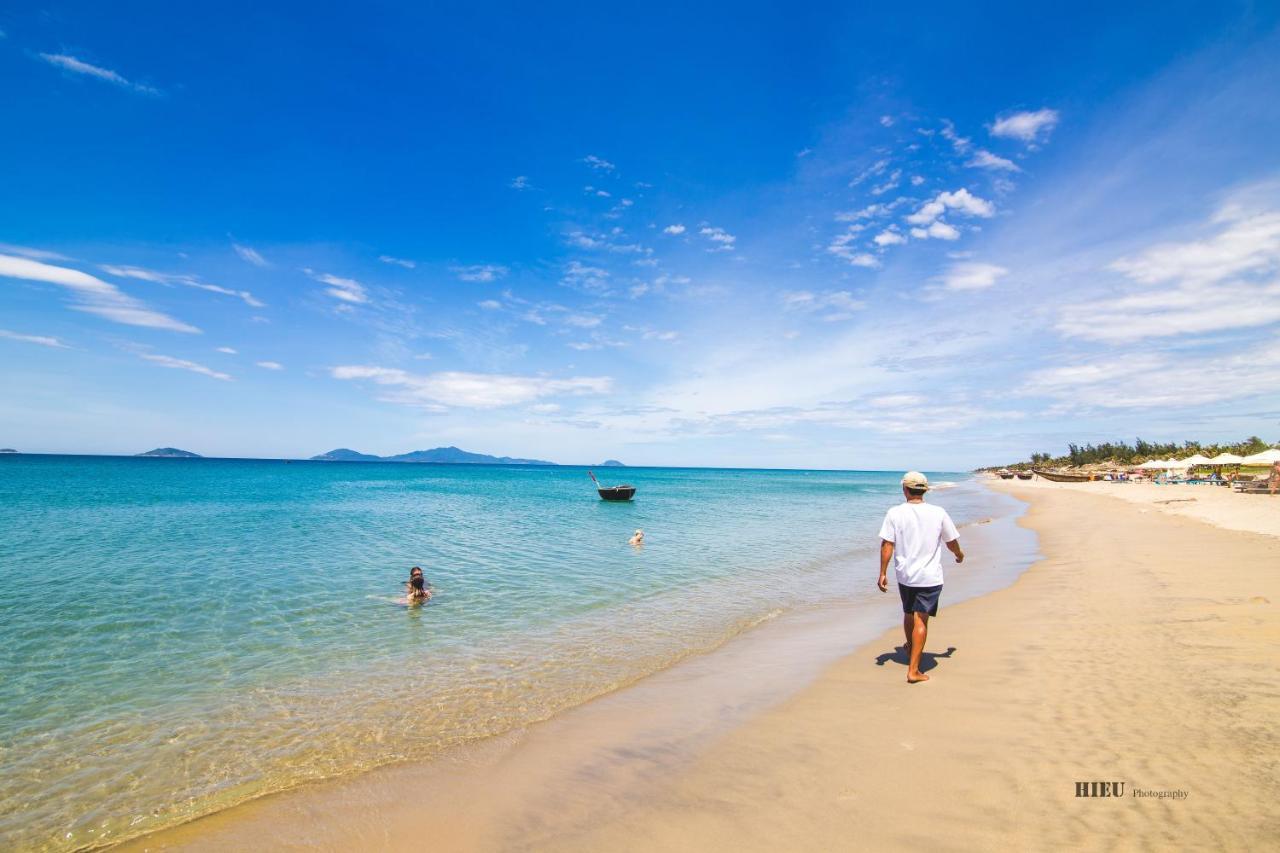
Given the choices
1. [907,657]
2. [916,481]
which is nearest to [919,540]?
[916,481]

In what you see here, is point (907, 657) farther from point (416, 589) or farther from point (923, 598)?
point (416, 589)

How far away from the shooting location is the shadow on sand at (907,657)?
7.84m

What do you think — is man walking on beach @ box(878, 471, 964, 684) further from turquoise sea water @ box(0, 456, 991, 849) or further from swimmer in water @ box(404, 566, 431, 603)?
swimmer in water @ box(404, 566, 431, 603)

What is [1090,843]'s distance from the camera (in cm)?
363

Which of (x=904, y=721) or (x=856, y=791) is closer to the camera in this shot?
(x=856, y=791)

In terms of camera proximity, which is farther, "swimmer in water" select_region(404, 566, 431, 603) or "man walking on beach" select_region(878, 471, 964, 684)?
"swimmer in water" select_region(404, 566, 431, 603)

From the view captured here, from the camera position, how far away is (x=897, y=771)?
15.8 ft

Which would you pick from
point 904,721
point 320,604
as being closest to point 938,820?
point 904,721

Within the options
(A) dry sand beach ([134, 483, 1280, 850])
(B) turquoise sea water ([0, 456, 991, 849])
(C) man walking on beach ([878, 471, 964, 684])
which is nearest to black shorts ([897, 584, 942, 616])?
(C) man walking on beach ([878, 471, 964, 684])

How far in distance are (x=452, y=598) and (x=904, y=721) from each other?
1080cm

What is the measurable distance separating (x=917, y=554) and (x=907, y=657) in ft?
7.84

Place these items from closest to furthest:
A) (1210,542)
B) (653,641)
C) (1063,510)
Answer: (653,641) → (1210,542) → (1063,510)

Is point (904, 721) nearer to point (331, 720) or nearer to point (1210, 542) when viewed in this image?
point (331, 720)

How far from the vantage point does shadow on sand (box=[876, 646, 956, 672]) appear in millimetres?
7844
